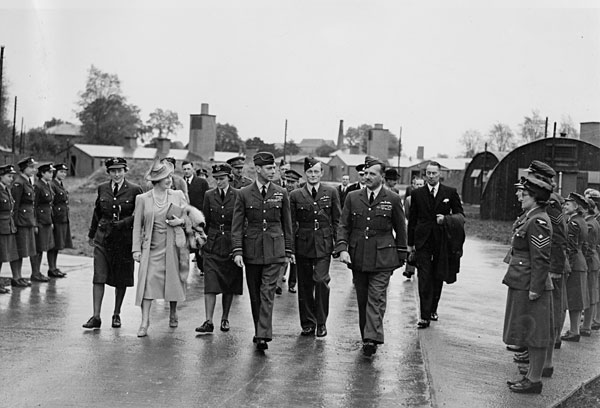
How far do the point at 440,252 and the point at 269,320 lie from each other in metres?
2.83

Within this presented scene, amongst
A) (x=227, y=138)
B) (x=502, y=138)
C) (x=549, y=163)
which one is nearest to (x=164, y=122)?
(x=227, y=138)

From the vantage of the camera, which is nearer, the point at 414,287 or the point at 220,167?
the point at 220,167

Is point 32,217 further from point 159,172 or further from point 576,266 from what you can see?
point 576,266

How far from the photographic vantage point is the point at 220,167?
1012 cm

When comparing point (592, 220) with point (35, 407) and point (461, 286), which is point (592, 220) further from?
point (35, 407)

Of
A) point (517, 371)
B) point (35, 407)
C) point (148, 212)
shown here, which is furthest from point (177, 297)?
point (517, 371)

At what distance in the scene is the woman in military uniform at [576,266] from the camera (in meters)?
9.40

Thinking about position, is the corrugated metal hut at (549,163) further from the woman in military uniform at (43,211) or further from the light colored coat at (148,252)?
the light colored coat at (148,252)

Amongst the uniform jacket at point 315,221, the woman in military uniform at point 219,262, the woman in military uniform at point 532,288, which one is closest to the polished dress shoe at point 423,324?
the uniform jacket at point 315,221

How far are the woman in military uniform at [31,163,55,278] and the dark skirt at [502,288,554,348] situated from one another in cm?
869

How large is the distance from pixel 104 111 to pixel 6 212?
84241mm

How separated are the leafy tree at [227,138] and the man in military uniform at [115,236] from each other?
101m

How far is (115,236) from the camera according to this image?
946 centimetres

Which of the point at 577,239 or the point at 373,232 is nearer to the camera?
the point at 373,232
